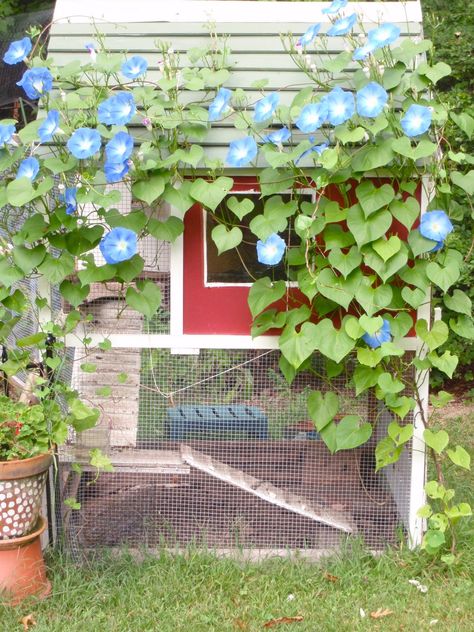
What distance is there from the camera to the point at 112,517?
3.31 m

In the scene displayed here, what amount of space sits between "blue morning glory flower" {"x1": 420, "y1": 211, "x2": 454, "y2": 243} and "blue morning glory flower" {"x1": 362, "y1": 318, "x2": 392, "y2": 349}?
0.33 metres

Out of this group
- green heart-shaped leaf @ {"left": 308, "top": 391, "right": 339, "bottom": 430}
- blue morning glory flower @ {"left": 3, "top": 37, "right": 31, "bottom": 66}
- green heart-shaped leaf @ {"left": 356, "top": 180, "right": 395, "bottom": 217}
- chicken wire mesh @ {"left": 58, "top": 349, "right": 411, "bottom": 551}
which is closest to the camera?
green heart-shaped leaf @ {"left": 356, "top": 180, "right": 395, "bottom": 217}

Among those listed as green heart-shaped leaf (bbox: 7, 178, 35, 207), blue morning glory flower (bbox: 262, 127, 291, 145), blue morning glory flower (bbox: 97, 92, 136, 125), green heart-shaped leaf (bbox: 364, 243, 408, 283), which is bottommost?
green heart-shaped leaf (bbox: 364, 243, 408, 283)

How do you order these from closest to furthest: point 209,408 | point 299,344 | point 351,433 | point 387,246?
point 387,246, point 299,344, point 351,433, point 209,408

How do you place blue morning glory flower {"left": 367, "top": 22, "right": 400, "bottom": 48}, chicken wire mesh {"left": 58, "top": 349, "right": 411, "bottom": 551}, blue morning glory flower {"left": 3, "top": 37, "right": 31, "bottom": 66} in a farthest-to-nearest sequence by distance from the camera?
chicken wire mesh {"left": 58, "top": 349, "right": 411, "bottom": 551} < blue morning glory flower {"left": 3, "top": 37, "right": 31, "bottom": 66} < blue morning glory flower {"left": 367, "top": 22, "right": 400, "bottom": 48}

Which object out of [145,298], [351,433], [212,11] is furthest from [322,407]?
[212,11]

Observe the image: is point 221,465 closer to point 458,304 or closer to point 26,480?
point 26,480

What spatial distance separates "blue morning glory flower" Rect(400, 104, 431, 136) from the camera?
2.79 meters

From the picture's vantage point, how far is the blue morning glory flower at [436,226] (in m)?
2.89

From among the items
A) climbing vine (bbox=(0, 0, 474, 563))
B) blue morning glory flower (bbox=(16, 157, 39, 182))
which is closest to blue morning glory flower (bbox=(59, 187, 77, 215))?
climbing vine (bbox=(0, 0, 474, 563))

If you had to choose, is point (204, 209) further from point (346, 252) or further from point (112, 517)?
point (112, 517)

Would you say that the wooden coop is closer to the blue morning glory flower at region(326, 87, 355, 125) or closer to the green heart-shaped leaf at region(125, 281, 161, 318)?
the green heart-shaped leaf at region(125, 281, 161, 318)

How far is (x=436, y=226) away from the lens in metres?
2.89

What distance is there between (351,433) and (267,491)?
0.41 meters
